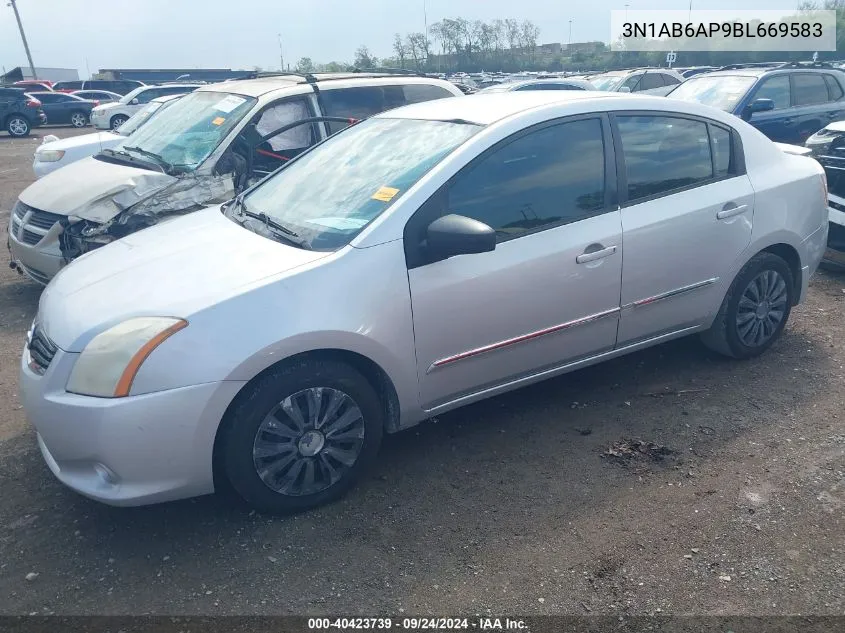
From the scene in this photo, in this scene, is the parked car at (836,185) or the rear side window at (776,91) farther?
the rear side window at (776,91)

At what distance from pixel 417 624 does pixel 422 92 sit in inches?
Answer: 217

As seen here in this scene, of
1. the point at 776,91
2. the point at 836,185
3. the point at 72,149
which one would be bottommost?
the point at 836,185

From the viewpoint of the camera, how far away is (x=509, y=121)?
361 cm

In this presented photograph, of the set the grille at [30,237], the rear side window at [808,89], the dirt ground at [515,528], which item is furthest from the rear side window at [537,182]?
the rear side window at [808,89]

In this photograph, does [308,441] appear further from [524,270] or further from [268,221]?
[524,270]

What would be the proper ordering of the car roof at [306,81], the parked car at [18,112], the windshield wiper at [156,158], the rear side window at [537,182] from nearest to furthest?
1. the rear side window at [537,182]
2. the windshield wiper at [156,158]
3. the car roof at [306,81]
4. the parked car at [18,112]

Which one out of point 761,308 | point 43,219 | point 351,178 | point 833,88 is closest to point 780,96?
point 833,88

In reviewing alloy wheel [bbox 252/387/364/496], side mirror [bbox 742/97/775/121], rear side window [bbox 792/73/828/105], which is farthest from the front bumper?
rear side window [bbox 792/73/828/105]

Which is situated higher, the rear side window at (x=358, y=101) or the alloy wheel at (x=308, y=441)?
the rear side window at (x=358, y=101)

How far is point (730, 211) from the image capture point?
4172 millimetres

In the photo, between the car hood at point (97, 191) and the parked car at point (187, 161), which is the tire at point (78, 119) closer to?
the parked car at point (187, 161)

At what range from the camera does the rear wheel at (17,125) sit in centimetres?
2367

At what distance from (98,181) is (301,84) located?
190 cm

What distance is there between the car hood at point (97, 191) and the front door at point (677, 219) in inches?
140
